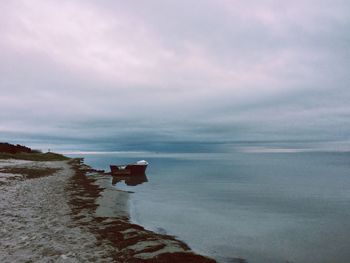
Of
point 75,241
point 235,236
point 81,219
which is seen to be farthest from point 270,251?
point 81,219

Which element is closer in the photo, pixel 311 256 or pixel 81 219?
pixel 311 256

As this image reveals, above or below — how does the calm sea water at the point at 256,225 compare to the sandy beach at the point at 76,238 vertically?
below

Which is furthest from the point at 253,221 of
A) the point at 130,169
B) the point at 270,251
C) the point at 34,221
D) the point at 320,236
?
the point at 130,169

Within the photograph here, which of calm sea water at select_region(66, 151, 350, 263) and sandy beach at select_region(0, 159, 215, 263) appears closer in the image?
sandy beach at select_region(0, 159, 215, 263)

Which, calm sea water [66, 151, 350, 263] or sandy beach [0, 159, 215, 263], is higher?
sandy beach [0, 159, 215, 263]

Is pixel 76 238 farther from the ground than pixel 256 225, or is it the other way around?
pixel 76 238

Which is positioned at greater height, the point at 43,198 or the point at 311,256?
the point at 43,198

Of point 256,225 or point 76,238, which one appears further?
point 256,225

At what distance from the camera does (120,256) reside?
41.2 ft

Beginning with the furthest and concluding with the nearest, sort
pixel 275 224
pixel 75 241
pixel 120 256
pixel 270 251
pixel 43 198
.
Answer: pixel 43 198, pixel 275 224, pixel 270 251, pixel 75 241, pixel 120 256

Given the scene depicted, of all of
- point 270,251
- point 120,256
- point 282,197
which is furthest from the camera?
point 282,197

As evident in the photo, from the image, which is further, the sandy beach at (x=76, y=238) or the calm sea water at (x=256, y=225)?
the calm sea water at (x=256, y=225)

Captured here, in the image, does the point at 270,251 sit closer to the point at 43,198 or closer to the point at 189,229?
the point at 189,229

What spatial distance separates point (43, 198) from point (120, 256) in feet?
56.1
